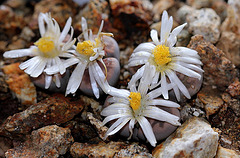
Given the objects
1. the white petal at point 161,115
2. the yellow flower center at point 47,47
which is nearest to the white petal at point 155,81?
the white petal at point 161,115

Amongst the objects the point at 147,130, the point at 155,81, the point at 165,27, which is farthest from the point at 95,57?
the point at 147,130

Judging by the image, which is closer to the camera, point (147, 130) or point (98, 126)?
point (147, 130)

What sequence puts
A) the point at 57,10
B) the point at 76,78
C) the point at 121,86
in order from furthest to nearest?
the point at 57,10
the point at 121,86
the point at 76,78

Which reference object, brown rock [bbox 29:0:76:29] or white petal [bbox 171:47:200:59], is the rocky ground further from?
white petal [bbox 171:47:200:59]

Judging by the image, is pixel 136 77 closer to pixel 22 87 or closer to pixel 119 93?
pixel 119 93

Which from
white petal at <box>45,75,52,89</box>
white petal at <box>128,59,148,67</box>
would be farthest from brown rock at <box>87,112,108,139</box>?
white petal at <box>128,59,148,67</box>

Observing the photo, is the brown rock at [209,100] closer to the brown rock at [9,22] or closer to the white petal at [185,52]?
the white petal at [185,52]

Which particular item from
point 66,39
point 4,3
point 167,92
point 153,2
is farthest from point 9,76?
point 153,2
